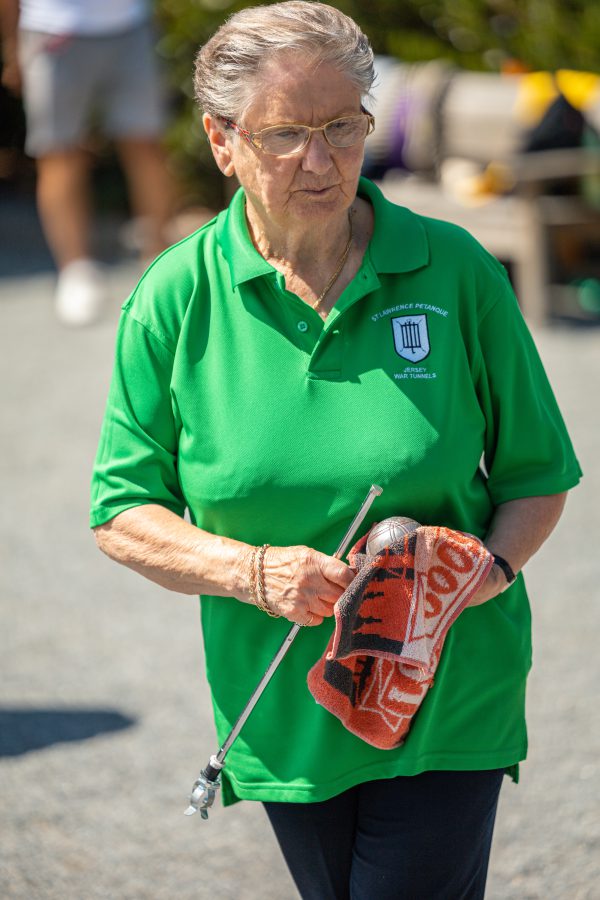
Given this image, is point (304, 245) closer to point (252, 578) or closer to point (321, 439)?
point (321, 439)

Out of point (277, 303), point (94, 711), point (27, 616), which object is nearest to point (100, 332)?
point (27, 616)

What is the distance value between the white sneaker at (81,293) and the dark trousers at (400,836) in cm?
529

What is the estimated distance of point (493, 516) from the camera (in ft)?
7.26

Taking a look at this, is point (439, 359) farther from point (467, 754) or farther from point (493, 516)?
point (467, 754)

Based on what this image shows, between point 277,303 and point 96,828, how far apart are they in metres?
1.92

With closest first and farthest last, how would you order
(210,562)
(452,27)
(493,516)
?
Result: (210,562), (493,516), (452,27)

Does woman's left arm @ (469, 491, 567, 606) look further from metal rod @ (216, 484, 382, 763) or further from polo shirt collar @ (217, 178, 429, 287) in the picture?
polo shirt collar @ (217, 178, 429, 287)

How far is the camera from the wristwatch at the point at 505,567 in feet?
6.89

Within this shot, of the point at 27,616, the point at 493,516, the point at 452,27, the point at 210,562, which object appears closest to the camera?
the point at 210,562

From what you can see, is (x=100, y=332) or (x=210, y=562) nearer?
(x=210, y=562)

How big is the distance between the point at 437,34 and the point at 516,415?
7.13 metres

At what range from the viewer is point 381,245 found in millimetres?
2133

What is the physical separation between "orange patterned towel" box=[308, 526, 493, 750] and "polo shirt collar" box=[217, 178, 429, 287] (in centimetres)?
48

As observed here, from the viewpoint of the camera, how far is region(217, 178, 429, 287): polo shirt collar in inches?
83.2
